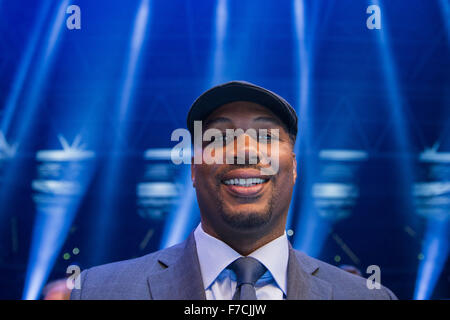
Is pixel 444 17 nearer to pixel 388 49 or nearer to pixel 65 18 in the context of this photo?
pixel 388 49

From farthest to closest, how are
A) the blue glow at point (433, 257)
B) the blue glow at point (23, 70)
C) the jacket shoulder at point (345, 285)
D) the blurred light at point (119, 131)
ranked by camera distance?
the blue glow at point (433, 257), the blurred light at point (119, 131), the blue glow at point (23, 70), the jacket shoulder at point (345, 285)

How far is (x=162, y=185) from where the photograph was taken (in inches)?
273

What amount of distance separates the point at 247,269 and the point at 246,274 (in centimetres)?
2

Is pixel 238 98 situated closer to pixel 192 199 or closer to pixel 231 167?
pixel 231 167

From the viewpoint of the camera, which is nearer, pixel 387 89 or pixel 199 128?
pixel 199 128

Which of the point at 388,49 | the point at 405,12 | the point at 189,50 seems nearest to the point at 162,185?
the point at 189,50

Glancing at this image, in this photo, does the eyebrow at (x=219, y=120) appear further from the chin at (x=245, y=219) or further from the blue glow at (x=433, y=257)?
the blue glow at (x=433, y=257)

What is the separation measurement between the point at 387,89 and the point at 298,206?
2.49 meters

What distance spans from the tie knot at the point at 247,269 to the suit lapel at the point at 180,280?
0.13 metres

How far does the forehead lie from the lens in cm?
137

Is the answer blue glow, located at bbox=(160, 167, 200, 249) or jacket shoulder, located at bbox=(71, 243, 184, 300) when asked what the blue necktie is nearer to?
jacket shoulder, located at bbox=(71, 243, 184, 300)

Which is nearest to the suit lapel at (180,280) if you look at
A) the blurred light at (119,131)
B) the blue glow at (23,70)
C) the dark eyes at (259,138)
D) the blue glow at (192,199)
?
the dark eyes at (259,138)

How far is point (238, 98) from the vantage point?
55.3 inches

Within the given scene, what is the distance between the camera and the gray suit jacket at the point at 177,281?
1273 millimetres
